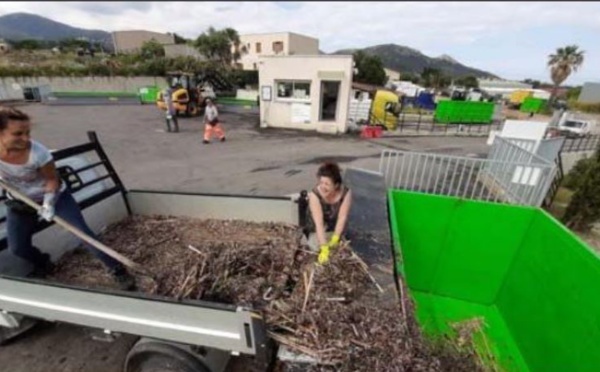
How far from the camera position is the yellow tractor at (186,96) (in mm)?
16894

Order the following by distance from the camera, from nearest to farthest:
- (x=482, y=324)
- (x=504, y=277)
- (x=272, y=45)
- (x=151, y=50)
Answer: (x=482, y=324) < (x=504, y=277) < (x=151, y=50) < (x=272, y=45)

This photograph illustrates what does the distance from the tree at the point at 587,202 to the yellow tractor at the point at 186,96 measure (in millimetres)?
16139

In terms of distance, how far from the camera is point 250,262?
292 cm

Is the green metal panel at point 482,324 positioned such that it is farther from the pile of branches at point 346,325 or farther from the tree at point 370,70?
the tree at point 370,70

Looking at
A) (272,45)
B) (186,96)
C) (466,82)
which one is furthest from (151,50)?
(466,82)

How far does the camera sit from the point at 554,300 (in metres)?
3.27

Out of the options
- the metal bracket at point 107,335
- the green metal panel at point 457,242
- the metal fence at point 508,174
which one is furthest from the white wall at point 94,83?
the green metal panel at point 457,242

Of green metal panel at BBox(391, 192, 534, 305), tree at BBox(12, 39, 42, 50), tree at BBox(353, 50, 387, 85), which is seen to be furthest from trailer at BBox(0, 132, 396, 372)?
tree at BBox(353, 50, 387, 85)

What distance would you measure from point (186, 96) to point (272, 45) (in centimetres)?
3138

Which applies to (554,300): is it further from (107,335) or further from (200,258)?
(107,335)

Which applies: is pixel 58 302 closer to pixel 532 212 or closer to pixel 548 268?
pixel 548 268

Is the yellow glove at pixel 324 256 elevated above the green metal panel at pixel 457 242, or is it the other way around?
the yellow glove at pixel 324 256

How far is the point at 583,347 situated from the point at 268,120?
13707 mm

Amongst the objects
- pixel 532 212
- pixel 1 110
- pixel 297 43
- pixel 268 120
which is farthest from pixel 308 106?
pixel 297 43
